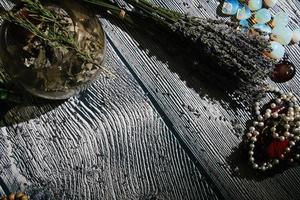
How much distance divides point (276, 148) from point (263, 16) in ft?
0.85

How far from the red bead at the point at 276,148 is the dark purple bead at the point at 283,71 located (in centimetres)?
12

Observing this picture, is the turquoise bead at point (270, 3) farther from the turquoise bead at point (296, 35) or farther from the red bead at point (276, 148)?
the red bead at point (276, 148)

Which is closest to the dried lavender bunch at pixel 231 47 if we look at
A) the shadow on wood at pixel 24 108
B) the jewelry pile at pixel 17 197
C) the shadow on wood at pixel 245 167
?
the shadow on wood at pixel 245 167

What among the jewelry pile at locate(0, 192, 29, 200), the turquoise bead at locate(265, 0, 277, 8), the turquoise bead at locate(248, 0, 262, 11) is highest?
the turquoise bead at locate(265, 0, 277, 8)

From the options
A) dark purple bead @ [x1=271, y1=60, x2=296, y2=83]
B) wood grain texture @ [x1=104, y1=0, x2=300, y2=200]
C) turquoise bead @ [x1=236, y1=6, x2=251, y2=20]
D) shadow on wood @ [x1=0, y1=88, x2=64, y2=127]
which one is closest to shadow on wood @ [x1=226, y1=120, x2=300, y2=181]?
wood grain texture @ [x1=104, y1=0, x2=300, y2=200]

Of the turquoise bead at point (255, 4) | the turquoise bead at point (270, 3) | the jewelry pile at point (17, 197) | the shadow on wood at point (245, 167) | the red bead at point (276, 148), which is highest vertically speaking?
the turquoise bead at point (270, 3)

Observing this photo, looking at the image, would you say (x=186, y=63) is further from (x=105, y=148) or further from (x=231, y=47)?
(x=105, y=148)

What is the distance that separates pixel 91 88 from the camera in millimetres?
1252

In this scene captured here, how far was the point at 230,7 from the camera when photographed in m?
1.21

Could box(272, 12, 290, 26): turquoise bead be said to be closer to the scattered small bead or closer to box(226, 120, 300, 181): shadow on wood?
the scattered small bead

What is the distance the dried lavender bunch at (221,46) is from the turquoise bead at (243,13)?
0.04 m

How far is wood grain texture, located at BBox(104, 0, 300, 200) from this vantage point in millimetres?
1234

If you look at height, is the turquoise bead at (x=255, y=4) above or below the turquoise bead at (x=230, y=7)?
above

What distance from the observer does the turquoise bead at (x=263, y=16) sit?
3.94 ft
